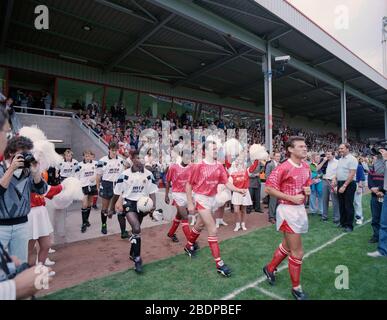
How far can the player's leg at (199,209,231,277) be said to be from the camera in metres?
4.16

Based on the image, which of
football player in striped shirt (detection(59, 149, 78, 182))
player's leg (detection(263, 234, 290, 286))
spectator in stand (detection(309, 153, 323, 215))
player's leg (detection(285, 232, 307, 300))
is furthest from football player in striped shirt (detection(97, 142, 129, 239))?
spectator in stand (detection(309, 153, 323, 215))

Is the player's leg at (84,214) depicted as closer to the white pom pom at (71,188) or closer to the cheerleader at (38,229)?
the white pom pom at (71,188)

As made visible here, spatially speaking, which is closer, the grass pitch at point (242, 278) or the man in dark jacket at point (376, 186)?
the grass pitch at point (242, 278)

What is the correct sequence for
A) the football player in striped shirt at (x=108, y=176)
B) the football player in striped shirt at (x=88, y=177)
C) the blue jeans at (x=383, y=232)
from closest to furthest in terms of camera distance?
the blue jeans at (x=383, y=232) → the football player in striped shirt at (x=108, y=176) → the football player in striped shirt at (x=88, y=177)

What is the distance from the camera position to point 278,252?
3.85m

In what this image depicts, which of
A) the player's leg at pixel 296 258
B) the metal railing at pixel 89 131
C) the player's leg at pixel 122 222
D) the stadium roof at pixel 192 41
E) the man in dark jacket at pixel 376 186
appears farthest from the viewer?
the metal railing at pixel 89 131

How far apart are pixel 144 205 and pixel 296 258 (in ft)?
8.00

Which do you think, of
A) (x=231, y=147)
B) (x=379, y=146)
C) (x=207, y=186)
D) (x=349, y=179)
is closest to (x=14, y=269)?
(x=207, y=186)

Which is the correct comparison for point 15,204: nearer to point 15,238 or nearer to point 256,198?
point 15,238

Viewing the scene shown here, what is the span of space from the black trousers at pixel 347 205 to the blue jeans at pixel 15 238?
700 cm

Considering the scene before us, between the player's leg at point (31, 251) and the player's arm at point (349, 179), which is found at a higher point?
the player's arm at point (349, 179)

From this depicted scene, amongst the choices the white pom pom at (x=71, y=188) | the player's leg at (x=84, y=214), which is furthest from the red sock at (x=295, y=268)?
the player's leg at (x=84, y=214)

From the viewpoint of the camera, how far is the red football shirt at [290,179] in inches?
139

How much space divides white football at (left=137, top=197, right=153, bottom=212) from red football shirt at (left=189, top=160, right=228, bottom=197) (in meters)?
0.82
